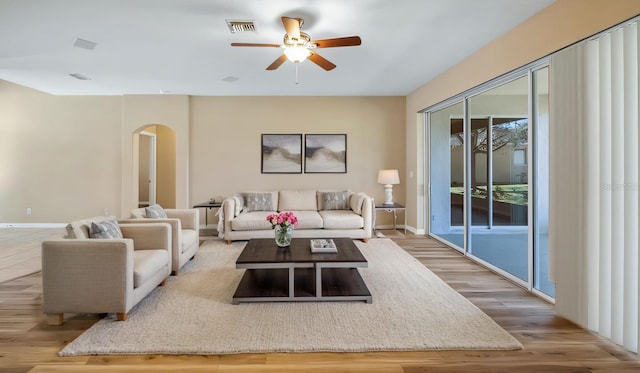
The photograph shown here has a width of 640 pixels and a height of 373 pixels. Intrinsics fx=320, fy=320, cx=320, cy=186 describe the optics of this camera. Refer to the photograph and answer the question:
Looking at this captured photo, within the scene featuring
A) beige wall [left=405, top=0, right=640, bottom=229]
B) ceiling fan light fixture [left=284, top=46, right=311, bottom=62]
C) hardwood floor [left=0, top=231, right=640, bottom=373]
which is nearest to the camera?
Result: hardwood floor [left=0, top=231, right=640, bottom=373]

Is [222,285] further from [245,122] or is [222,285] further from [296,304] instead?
[245,122]

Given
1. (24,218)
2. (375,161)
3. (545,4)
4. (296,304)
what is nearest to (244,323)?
(296,304)

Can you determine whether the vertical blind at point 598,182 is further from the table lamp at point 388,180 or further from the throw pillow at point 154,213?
the throw pillow at point 154,213

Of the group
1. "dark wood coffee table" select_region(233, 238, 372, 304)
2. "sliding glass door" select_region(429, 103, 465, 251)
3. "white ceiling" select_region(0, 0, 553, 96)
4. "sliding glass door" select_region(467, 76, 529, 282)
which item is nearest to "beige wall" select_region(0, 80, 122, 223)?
"white ceiling" select_region(0, 0, 553, 96)

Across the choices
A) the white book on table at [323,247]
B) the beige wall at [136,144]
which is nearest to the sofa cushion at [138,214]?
the white book on table at [323,247]

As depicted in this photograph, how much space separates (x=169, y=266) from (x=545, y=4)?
462 centimetres

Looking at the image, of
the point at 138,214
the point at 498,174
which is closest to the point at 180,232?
the point at 138,214

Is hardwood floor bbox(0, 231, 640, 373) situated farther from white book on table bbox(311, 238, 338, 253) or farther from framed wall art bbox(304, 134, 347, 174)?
framed wall art bbox(304, 134, 347, 174)

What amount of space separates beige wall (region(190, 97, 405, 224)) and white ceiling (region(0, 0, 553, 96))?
82 cm

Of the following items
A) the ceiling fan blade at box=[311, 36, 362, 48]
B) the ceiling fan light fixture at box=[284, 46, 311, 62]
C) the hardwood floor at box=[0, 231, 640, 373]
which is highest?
the ceiling fan blade at box=[311, 36, 362, 48]

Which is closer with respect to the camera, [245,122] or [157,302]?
[157,302]

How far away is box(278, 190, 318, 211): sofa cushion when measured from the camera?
618 centimetres

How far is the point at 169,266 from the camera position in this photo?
359 cm

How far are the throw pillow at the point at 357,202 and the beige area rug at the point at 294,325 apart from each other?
218 cm
